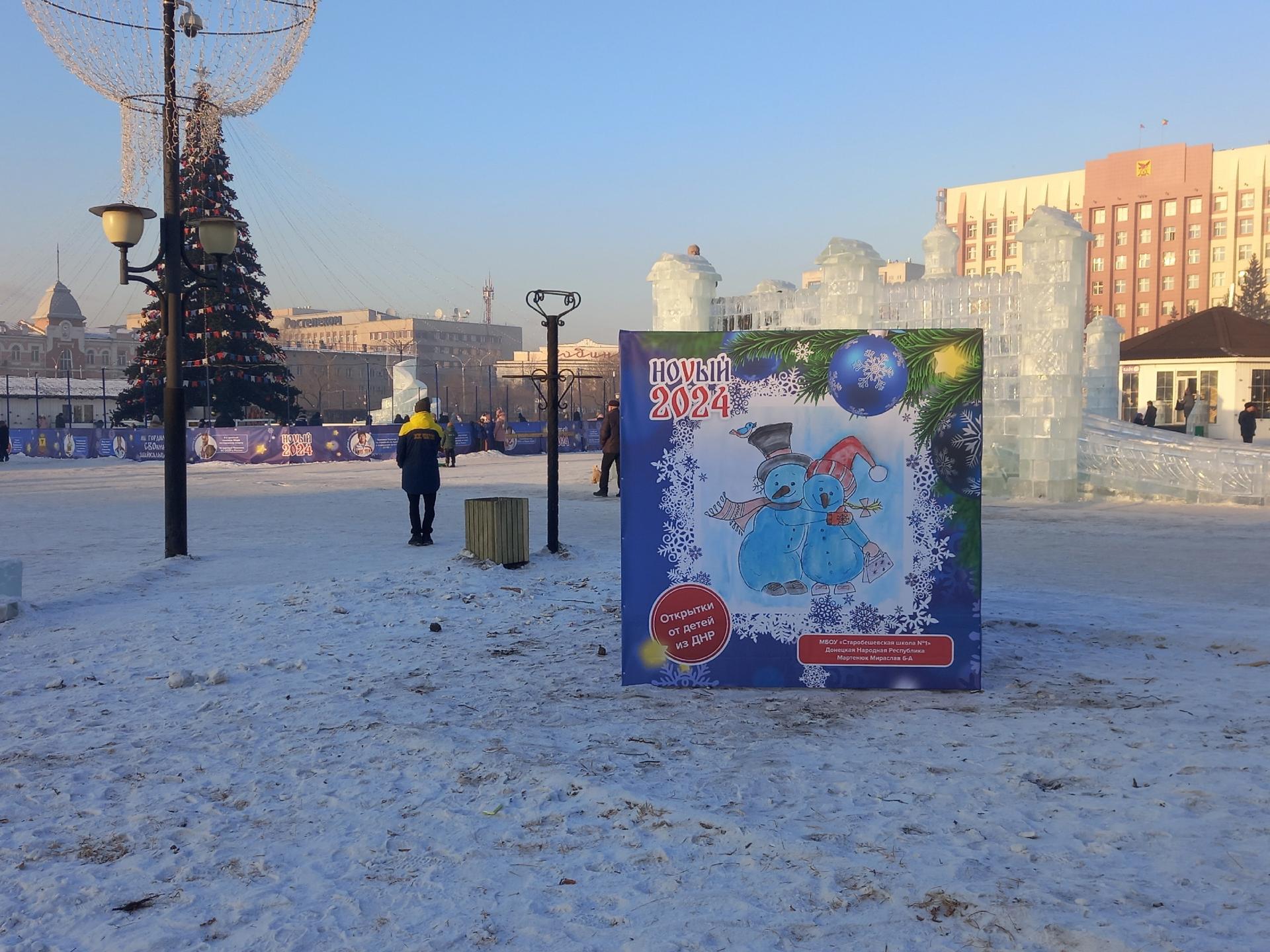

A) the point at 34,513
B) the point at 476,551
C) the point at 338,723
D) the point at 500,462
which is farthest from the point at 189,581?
the point at 500,462

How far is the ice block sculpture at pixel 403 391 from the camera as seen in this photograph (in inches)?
1732

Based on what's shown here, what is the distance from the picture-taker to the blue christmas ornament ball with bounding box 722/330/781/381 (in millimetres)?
5688

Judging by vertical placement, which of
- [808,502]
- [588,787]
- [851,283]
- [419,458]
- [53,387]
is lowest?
[588,787]

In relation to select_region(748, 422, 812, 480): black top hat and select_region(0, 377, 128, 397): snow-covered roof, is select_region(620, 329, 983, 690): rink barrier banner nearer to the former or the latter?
select_region(748, 422, 812, 480): black top hat

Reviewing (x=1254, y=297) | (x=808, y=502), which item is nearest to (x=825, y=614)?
(x=808, y=502)

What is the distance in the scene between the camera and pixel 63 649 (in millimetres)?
6973

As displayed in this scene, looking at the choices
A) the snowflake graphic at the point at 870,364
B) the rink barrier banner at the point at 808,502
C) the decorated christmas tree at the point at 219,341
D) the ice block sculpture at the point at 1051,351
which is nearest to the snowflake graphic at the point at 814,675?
the rink barrier banner at the point at 808,502

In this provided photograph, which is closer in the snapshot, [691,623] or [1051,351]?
[691,623]

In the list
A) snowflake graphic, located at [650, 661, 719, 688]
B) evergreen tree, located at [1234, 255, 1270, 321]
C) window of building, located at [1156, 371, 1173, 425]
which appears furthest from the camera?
evergreen tree, located at [1234, 255, 1270, 321]

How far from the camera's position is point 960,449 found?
5668mm

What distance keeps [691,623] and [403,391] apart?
4022 centimetres

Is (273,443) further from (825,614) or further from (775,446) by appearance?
(825,614)

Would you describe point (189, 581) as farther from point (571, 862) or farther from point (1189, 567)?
point (1189, 567)

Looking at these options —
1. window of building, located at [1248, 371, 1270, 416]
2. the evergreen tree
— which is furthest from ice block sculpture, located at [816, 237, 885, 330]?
the evergreen tree
